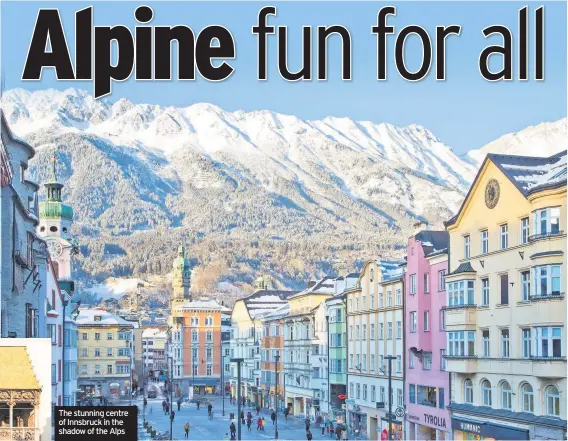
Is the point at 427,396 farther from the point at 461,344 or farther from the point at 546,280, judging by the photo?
the point at 546,280

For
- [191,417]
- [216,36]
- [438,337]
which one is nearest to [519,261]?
[438,337]

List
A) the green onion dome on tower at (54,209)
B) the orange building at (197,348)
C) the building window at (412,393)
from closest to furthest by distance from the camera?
the building window at (412,393) → the green onion dome on tower at (54,209) → the orange building at (197,348)

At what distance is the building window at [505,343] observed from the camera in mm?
38281

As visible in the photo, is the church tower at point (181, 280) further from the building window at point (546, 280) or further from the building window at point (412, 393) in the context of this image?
the building window at point (546, 280)

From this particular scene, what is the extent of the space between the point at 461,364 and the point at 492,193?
7.10 metres

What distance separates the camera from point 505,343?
126 feet

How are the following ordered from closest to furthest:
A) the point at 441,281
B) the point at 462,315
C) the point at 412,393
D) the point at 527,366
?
the point at 527,366
the point at 462,315
the point at 441,281
the point at 412,393

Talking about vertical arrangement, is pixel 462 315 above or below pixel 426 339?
above

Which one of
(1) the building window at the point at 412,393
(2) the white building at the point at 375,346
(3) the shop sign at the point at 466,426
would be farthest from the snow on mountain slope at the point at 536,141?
(3) the shop sign at the point at 466,426

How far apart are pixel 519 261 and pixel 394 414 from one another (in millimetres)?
16219

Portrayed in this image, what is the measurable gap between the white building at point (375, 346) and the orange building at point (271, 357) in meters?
18.5

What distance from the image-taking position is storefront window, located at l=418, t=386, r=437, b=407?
46312 mm

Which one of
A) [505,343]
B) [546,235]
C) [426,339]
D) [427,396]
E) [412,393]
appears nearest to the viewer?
[546,235]

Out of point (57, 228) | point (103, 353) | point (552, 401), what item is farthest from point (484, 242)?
point (103, 353)
